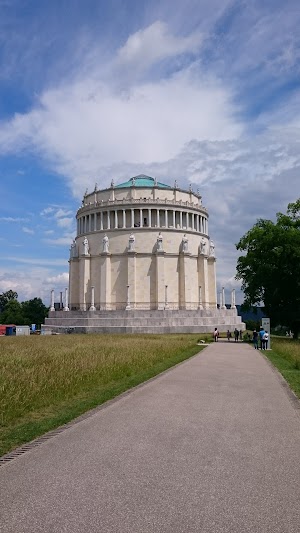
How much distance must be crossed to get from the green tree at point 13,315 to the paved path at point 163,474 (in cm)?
9243

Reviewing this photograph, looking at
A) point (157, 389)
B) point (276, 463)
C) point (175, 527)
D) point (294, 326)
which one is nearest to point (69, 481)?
point (175, 527)

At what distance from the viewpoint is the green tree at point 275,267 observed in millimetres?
46062

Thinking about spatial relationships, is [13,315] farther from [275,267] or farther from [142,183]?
[275,267]

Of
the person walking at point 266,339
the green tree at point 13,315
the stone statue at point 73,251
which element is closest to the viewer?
the person walking at point 266,339

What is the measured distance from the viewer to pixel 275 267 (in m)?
46.6

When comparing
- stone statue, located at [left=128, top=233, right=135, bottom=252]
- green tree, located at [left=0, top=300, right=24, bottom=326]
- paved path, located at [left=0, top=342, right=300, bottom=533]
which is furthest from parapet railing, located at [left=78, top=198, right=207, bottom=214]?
paved path, located at [left=0, top=342, right=300, bottom=533]

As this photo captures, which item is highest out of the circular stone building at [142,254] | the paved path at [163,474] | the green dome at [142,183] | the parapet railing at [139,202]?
the green dome at [142,183]

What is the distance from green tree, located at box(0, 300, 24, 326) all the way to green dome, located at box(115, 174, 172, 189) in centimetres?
4051

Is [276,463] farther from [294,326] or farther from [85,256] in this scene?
[85,256]

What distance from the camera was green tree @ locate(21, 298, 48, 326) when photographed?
337ft

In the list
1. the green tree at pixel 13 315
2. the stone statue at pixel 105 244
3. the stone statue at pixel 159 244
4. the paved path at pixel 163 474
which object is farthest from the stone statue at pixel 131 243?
the paved path at pixel 163 474

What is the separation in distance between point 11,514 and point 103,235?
228ft

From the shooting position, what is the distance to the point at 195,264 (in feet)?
248

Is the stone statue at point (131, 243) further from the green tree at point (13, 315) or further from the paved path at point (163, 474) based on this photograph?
the paved path at point (163, 474)
